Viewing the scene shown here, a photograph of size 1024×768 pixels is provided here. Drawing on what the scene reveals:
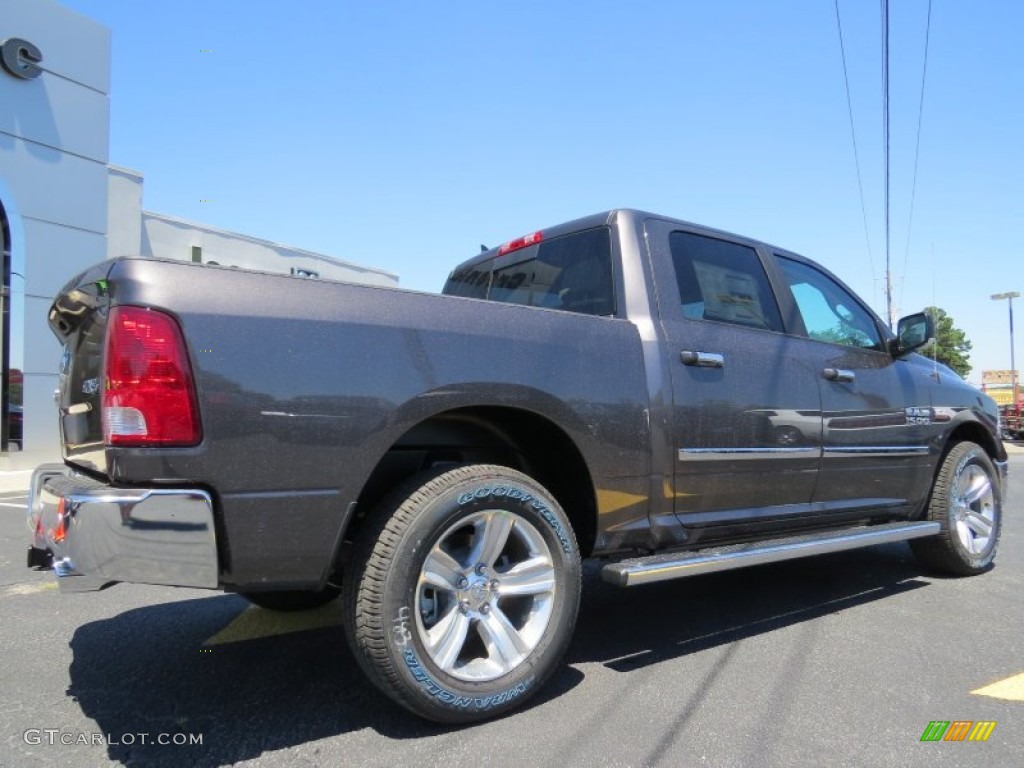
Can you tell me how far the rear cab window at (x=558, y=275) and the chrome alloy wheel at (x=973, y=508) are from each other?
300cm

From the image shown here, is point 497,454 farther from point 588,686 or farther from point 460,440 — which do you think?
point 588,686

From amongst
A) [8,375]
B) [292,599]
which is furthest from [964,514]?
[8,375]

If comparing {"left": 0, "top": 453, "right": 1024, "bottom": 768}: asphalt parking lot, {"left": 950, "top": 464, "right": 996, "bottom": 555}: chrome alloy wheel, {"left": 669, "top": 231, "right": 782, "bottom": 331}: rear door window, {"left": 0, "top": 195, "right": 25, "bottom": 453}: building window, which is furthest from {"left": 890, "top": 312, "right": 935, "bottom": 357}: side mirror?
{"left": 0, "top": 195, "right": 25, "bottom": 453}: building window

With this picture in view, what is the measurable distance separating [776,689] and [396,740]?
4.91 ft

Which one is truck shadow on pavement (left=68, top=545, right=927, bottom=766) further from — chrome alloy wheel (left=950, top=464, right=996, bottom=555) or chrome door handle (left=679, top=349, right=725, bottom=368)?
chrome door handle (left=679, top=349, right=725, bottom=368)

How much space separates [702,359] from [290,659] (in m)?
2.23

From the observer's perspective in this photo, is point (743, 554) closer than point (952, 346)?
Yes

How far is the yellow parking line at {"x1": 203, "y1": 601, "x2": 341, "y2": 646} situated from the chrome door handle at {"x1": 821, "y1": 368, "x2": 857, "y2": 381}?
113 inches

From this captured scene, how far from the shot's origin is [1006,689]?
116 inches

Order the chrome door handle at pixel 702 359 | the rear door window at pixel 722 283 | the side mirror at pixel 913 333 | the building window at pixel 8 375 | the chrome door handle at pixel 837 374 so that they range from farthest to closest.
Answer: the building window at pixel 8 375 → the side mirror at pixel 913 333 → the chrome door handle at pixel 837 374 → the rear door window at pixel 722 283 → the chrome door handle at pixel 702 359

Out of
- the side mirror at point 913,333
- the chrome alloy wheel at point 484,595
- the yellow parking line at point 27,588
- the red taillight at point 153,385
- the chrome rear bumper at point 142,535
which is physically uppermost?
the side mirror at point 913,333

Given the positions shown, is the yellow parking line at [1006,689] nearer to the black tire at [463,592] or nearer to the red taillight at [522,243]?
the black tire at [463,592]

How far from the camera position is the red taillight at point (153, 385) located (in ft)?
6.80

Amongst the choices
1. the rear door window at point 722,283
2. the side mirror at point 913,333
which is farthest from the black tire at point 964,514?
the rear door window at point 722,283
